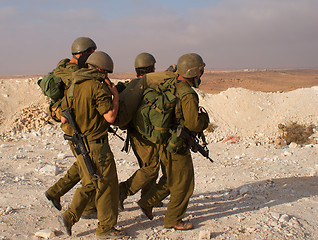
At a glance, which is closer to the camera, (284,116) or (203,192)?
(203,192)

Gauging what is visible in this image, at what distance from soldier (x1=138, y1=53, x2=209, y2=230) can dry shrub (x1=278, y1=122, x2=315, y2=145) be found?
23.1 feet

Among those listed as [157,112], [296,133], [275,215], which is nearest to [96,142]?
[157,112]

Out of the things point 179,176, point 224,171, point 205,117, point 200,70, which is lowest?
point 224,171

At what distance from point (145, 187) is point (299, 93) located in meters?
10.6

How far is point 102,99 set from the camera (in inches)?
123

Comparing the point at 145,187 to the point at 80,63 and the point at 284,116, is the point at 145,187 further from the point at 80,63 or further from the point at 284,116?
the point at 284,116

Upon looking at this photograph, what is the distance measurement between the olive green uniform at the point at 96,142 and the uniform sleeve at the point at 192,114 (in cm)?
78

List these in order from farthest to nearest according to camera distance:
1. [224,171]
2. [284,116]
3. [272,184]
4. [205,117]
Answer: [284,116], [224,171], [272,184], [205,117]

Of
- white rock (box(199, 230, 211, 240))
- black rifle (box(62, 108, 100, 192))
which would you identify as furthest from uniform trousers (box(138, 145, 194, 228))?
black rifle (box(62, 108, 100, 192))

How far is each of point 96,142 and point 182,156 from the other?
981 mm

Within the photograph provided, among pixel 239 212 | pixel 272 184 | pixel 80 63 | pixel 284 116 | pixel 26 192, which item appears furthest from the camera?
pixel 284 116

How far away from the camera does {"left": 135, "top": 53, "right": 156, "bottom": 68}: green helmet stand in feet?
15.0

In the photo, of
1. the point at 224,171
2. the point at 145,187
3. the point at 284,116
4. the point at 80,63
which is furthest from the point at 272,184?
the point at 284,116

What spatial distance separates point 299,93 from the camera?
12930mm
